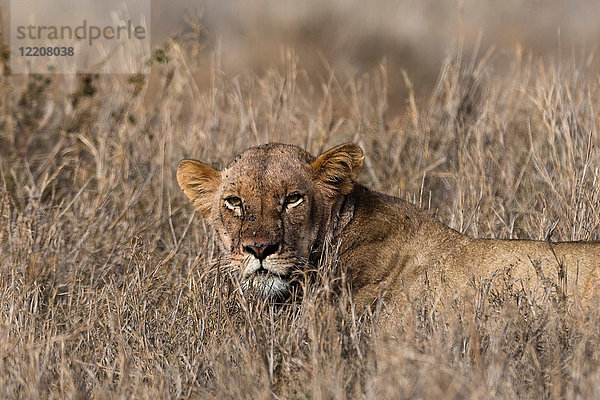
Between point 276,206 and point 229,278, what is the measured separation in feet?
1.84

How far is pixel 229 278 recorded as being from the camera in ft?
14.4

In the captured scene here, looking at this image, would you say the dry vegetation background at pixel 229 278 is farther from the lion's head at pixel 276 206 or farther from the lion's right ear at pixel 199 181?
the lion's right ear at pixel 199 181

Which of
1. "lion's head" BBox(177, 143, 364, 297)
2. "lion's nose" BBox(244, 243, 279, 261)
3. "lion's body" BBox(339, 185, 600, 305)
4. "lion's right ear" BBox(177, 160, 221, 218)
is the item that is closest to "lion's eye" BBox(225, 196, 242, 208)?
"lion's head" BBox(177, 143, 364, 297)

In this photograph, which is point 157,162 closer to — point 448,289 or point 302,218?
point 302,218

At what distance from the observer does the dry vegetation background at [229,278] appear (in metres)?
3.35

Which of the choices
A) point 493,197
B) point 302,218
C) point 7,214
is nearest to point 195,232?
point 7,214

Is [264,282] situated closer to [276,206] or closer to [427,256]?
[276,206]

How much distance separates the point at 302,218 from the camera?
161 inches

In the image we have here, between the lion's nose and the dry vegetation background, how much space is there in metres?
0.25

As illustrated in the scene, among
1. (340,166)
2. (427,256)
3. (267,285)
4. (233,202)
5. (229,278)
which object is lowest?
(229,278)

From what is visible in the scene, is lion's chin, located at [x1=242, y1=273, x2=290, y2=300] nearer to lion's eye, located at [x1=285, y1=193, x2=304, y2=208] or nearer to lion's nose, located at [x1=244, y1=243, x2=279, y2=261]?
lion's nose, located at [x1=244, y1=243, x2=279, y2=261]


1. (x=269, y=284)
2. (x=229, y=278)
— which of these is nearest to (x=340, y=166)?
(x=269, y=284)

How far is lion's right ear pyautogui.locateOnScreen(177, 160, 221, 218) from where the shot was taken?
4406 mm

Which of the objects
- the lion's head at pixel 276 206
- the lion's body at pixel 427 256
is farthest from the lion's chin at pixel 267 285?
the lion's body at pixel 427 256
